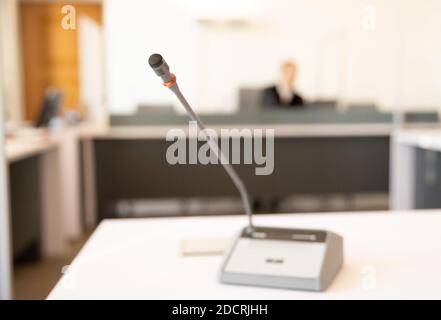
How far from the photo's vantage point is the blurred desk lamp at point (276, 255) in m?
0.73

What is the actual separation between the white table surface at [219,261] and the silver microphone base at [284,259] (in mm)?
14

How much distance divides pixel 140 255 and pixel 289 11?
625 cm

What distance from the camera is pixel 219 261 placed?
88 centimetres

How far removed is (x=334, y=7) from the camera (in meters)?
6.66

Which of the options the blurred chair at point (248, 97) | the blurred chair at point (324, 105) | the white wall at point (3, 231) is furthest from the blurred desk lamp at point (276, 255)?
the blurred chair at point (248, 97)

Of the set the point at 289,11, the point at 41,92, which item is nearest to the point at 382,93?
the point at 289,11

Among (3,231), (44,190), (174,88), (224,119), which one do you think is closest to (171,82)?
(174,88)

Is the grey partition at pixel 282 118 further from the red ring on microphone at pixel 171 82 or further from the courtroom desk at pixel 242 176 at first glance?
the red ring on microphone at pixel 171 82

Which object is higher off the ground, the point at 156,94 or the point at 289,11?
the point at 289,11

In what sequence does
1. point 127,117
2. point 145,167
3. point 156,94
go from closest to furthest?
1. point 145,167
2. point 127,117
3. point 156,94

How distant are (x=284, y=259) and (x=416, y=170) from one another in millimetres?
2752

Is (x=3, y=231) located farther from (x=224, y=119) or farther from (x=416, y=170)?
(x=416, y=170)

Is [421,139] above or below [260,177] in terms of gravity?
above
